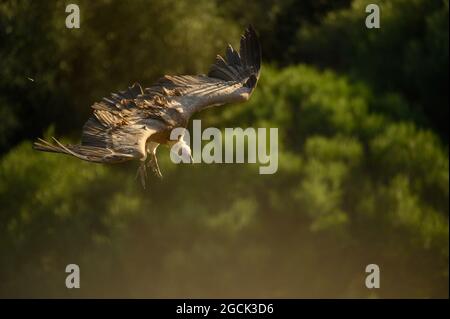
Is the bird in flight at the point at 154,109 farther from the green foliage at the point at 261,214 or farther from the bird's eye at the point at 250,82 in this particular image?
the green foliage at the point at 261,214

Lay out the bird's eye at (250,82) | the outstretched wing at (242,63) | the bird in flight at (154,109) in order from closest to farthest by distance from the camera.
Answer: the bird in flight at (154,109) → the bird's eye at (250,82) → the outstretched wing at (242,63)

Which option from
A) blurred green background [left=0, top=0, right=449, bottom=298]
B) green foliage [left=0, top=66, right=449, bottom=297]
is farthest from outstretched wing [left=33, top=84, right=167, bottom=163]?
green foliage [left=0, top=66, right=449, bottom=297]

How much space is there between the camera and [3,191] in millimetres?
20375

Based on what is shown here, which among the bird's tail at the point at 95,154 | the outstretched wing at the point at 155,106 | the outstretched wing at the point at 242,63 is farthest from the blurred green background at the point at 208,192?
the bird's tail at the point at 95,154

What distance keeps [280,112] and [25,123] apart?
13.1ft

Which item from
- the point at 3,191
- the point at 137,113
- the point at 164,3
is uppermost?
the point at 164,3

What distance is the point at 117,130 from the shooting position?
10055mm

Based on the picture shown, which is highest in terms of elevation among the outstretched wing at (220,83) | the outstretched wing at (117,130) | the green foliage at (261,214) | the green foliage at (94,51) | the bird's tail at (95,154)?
the green foliage at (94,51)

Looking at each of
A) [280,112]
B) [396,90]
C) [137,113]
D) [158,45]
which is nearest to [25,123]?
[158,45]

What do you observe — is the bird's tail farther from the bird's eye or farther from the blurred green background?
the blurred green background

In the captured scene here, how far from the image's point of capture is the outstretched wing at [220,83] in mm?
11078

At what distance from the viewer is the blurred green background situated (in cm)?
2048

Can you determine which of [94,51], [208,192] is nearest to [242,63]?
[208,192]

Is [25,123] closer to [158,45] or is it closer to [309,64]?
[158,45]
